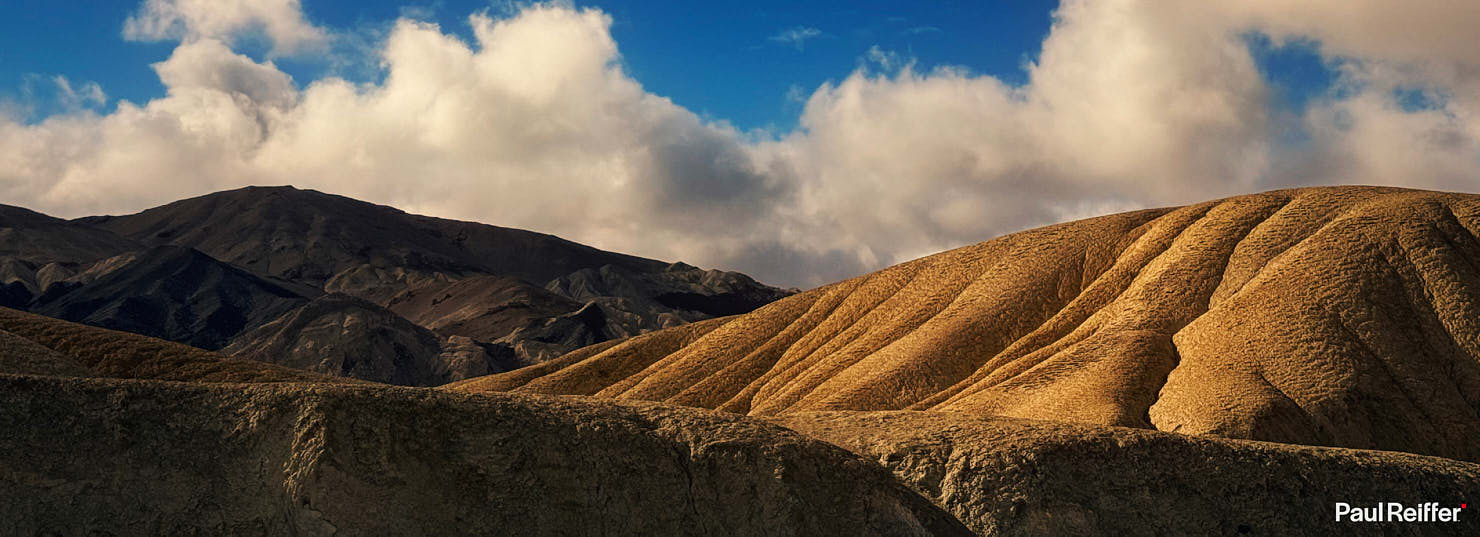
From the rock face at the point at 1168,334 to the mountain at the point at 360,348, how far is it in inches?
2705

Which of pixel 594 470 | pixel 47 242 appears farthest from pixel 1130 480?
pixel 47 242

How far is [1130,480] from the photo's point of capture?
61.4 feet

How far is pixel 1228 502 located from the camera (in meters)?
18.9

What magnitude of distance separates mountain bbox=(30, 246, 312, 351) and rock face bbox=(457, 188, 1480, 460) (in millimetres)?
106904

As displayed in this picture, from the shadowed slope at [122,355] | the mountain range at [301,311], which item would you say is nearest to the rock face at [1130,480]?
the shadowed slope at [122,355]

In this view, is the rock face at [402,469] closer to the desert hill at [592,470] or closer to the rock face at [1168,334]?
the desert hill at [592,470]

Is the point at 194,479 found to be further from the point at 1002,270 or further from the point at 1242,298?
the point at 1002,270

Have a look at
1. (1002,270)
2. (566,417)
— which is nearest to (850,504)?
(566,417)

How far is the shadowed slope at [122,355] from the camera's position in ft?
70.5

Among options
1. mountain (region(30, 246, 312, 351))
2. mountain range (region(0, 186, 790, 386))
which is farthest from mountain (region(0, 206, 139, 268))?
mountain (region(30, 246, 312, 351))

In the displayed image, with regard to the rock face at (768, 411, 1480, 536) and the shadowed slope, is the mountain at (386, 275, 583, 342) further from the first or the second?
the rock face at (768, 411, 1480, 536)

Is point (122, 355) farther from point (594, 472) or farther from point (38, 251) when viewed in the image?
point (38, 251)

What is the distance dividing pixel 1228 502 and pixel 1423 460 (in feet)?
16.6

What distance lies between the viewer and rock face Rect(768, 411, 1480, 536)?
18234 millimetres
